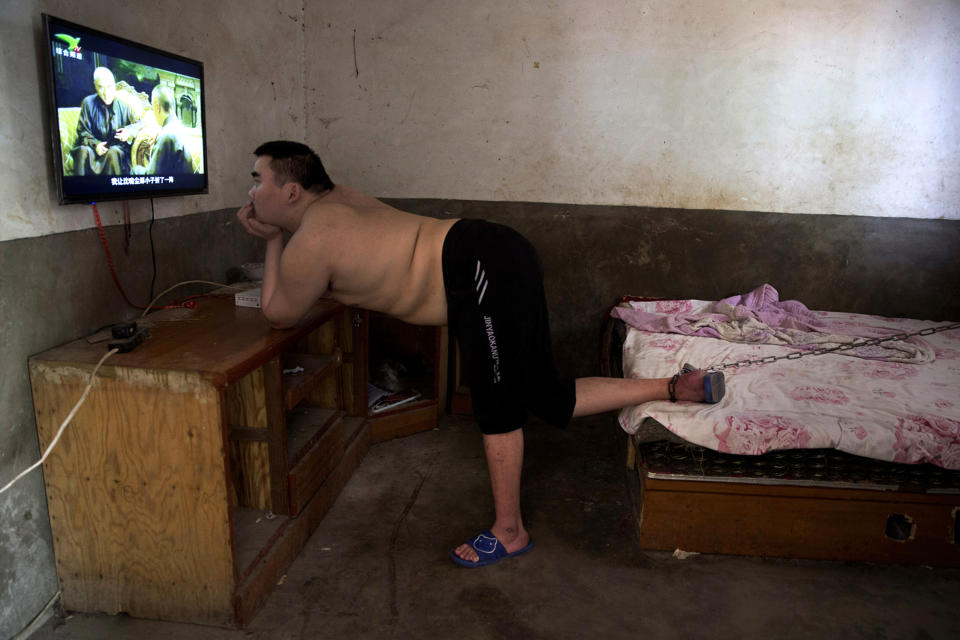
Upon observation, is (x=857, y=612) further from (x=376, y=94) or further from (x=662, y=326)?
(x=376, y=94)

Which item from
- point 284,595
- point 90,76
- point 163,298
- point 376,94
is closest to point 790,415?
point 284,595

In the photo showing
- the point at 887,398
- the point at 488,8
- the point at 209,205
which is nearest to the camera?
the point at 887,398

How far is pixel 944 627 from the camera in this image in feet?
6.00

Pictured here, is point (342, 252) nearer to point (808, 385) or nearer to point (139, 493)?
point (139, 493)

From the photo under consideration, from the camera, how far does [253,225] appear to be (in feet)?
6.80

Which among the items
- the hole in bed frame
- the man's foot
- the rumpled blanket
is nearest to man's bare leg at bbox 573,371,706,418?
the man's foot

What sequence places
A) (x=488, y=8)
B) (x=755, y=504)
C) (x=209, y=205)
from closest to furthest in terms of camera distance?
(x=755, y=504) < (x=209, y=205) < (x=488, y=8)

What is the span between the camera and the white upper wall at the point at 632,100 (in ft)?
10.7

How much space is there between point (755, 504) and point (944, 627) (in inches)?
23.0

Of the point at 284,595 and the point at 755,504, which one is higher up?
the point at 755,504

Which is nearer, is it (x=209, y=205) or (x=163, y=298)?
(x=163, y=298)

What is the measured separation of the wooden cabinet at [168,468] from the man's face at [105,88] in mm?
690

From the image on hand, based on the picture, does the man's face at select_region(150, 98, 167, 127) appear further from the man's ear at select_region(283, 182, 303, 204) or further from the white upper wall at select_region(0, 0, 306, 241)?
the man's ear at select_region(283, 182, 303, 204)

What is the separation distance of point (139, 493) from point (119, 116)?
1121 mm
